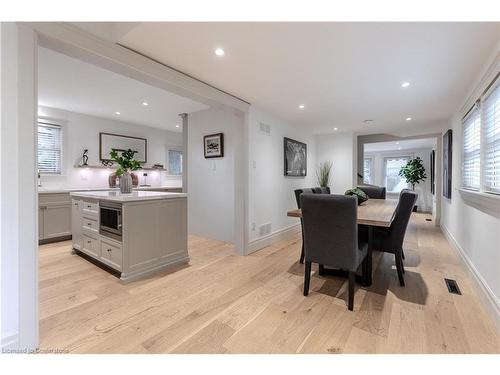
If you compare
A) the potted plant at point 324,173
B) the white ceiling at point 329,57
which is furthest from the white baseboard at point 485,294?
the potted plant at point 324,173

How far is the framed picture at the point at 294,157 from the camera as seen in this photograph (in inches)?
167

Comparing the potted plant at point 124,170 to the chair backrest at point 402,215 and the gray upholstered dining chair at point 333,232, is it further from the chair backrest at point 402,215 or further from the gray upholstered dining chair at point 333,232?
the chair backrest at point 402,215

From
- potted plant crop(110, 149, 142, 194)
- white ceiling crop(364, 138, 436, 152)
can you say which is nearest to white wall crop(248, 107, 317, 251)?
potted plant crop(110, 149, 142, 194)

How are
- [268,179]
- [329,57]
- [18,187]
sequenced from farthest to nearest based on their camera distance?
[268,179]
[329,57]
[18,187]

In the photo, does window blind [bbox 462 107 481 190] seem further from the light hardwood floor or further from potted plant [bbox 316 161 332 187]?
potted plant [bbox 316 161 332 187]

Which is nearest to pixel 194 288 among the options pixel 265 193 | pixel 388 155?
pixel 265 193

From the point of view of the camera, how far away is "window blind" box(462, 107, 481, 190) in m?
2.46

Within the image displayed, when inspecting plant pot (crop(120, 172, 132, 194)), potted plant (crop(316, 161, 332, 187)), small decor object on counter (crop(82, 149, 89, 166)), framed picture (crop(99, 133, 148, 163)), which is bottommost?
plant pot (crop(120, 172, 132, 194))

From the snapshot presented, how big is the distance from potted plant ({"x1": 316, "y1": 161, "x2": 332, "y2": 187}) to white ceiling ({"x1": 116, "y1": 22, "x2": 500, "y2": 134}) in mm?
2275

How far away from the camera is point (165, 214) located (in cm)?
269

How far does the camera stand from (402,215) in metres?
2.24

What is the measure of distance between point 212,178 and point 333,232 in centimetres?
246

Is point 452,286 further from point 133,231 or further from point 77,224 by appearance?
→ point 77,224

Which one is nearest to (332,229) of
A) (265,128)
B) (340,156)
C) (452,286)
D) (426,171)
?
(452,286)
